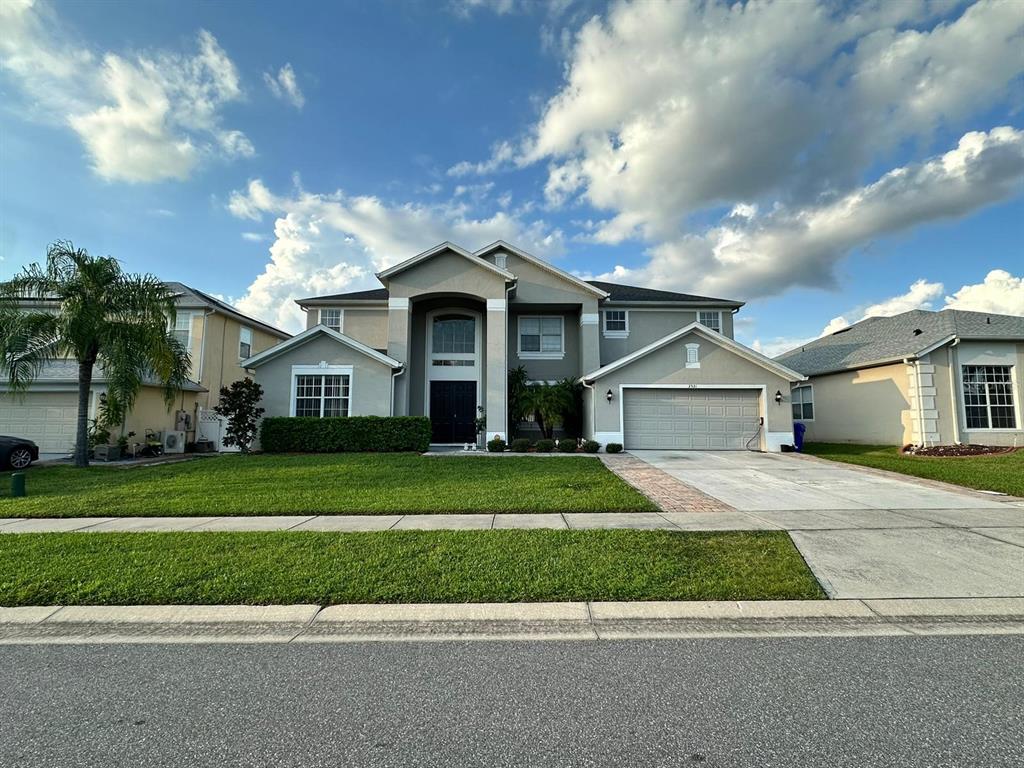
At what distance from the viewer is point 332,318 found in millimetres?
21156

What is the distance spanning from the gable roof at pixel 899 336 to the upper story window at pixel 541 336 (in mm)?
11478

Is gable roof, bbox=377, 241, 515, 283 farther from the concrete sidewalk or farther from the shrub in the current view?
the concrete sidewalk

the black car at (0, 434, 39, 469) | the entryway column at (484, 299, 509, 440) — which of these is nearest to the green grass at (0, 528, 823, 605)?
the black car at (0, 434, 39, 469)

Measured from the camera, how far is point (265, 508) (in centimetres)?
795

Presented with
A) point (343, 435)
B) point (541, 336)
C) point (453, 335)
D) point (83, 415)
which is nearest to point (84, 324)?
point (83, 415)

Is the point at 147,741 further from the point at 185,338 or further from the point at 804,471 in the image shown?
the point at 185,338

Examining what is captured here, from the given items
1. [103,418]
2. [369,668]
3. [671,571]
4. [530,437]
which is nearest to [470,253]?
[530,437]

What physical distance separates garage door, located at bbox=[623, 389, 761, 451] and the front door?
6.13 meters

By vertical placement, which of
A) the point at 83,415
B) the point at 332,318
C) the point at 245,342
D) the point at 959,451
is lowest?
the point at 959,451

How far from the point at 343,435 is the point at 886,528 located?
47.3ft

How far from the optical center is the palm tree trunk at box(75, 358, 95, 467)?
1362 cm

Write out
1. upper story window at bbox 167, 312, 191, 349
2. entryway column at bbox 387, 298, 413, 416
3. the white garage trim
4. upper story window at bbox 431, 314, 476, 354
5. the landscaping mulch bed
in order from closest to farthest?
the landscaping mulch bed → the white garage trim → entryway column at bbox 387, 298, 413, 416 → upper story window at bbox 431, 314, 476, 354 → upper story window at bbox 167, 312, 191, 349

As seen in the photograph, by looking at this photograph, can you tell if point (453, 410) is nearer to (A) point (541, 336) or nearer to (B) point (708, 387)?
(A) point (541, 336)

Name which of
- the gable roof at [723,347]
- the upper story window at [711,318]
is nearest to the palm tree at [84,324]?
the gable roof at [723,347]
